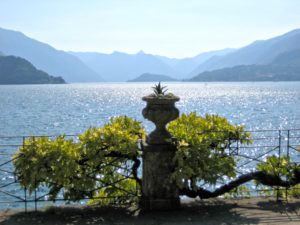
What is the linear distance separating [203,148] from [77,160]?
2.42 metres

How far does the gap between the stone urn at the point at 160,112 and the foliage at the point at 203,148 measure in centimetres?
32

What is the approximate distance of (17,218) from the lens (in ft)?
25.7

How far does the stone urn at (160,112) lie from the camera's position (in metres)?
8.24

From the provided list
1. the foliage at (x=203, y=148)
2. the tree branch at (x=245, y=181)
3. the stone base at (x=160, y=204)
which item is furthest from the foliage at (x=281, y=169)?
the stone base at (x=160, y=204)

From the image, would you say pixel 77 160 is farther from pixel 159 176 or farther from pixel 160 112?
pixel 160 112

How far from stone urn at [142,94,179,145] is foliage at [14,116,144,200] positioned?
0.45 m

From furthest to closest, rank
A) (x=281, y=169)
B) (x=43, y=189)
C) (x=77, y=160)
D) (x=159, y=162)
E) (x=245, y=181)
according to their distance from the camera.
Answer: (x=43, y=189), (x=281, y=169), (x=245, y=181), (x=159, y=162), (x=77, y=160)

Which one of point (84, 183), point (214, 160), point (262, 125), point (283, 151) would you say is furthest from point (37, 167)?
point (262, 125)

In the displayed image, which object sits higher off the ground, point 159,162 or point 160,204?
point 159,162

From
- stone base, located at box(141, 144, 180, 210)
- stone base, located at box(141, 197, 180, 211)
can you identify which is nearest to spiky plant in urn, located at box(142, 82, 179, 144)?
stone base, located at box(141, 144, 180, 210)

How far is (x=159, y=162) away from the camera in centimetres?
818

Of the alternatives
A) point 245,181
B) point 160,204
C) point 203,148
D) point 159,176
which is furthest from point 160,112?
point 245,181

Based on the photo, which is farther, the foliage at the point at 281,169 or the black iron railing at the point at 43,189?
the foliage at the point at 281,169

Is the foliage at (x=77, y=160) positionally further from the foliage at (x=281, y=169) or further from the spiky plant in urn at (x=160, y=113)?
the foliage at (x=281, y=169)
